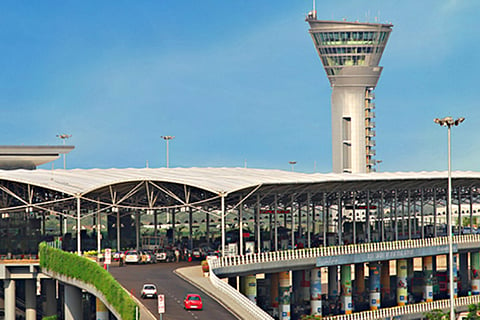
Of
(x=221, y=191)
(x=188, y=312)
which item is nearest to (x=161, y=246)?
(x=221, y=191)

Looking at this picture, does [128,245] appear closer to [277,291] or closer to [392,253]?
[277,291]

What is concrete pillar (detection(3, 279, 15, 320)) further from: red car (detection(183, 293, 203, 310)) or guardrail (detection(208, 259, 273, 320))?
red car (detection(183, 293, 203, 310))

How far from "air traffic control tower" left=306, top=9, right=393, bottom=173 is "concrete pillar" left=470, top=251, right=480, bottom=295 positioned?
70.5 metres

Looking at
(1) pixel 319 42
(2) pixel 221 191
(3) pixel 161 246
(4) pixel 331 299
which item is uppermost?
(1) pixel 319 42

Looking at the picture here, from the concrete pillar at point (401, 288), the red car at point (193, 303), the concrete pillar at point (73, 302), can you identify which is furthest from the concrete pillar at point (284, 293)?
the red car at point (193, 303)

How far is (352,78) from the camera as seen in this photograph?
188625 millimetres

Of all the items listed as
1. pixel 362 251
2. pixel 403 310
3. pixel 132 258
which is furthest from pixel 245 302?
pixel 403 310

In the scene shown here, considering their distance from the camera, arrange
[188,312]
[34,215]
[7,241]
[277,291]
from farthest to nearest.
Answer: [34,215] < [277,291] < [7,241] < [188,312]

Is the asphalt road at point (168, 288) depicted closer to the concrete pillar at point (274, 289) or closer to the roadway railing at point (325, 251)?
the roadway railing at point (325, 251)

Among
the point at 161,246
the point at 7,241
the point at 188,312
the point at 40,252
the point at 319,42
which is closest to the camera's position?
the point at 188,312

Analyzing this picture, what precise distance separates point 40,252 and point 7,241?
10.5 metres

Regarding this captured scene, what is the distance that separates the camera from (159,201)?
117500mm

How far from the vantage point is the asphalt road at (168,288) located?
62406 mm

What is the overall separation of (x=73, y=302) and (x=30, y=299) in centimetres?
1136
